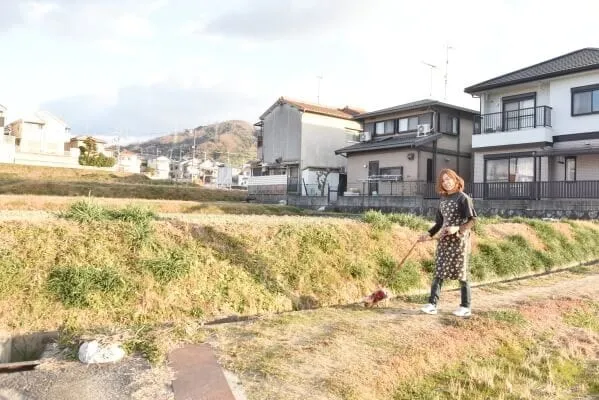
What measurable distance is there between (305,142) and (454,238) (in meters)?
31.0

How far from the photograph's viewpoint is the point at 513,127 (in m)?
24.9

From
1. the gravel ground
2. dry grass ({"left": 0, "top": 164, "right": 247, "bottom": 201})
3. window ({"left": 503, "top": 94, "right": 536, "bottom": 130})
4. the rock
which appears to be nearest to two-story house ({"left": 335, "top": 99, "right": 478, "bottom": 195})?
window ({"left": 503, "top": 94, "right": 536, "bottom": 130})

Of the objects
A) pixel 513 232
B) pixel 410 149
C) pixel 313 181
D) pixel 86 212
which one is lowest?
pixel 513 232

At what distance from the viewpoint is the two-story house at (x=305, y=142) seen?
36.1m

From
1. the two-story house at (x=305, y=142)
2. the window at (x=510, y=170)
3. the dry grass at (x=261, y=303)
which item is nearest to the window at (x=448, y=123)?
the window at (x=510, y=170)

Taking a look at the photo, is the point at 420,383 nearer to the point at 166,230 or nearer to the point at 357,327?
the point at 357,327

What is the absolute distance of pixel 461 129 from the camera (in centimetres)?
3055

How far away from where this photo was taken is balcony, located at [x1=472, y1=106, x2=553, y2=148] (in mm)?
23141

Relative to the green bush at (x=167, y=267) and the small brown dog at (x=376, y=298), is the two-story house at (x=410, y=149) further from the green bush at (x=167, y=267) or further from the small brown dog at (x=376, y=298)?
the green bush at (x=167, y=267)

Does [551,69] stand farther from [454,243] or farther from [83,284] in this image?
[83,284]

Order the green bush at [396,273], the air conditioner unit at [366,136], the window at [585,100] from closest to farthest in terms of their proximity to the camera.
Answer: the green bush at [396,273] < the window at [585,100] < the air conditioner unit at [366,136]

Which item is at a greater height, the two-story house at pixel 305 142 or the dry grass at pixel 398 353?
the two-story house at pixel 305 142

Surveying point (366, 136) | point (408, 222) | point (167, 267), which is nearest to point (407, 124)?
point (366, 136)

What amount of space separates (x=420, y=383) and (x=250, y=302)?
285cm
